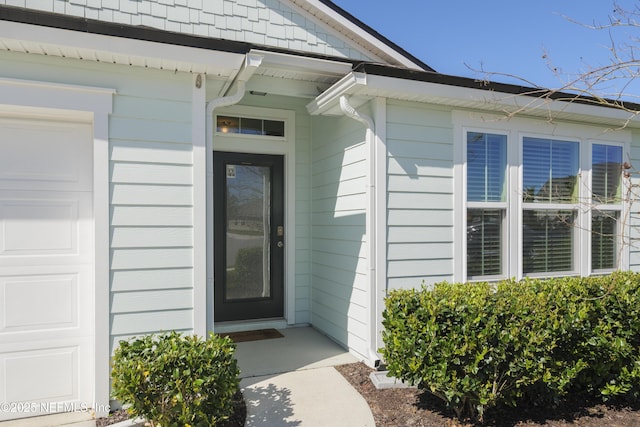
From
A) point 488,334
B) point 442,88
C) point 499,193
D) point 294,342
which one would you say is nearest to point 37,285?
point 294,342

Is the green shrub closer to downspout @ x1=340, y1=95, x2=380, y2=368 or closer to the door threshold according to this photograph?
downspout @ x1=340, y1=95, x2=380, y2=368

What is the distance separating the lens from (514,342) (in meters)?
2.87

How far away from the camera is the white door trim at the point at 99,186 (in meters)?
2.99

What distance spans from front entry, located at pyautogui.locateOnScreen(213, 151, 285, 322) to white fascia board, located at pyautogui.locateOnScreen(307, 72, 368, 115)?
1.10 metres

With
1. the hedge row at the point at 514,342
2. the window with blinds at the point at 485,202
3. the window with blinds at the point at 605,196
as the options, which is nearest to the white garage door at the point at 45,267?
the hedge row at the point at 514,342

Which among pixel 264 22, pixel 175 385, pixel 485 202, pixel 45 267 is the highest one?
pixel 264 22

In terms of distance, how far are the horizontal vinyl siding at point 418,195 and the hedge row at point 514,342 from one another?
690 mm

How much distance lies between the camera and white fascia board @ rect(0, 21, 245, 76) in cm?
269

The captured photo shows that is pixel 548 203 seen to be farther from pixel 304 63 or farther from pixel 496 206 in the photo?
pixel 304 63

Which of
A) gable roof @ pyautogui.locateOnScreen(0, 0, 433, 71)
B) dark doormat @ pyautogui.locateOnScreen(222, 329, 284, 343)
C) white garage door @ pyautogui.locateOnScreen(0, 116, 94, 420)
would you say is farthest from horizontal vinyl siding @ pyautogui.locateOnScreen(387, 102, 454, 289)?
white garage door @ pyautogui.locateOnScreen(0, 116, 94, 420)

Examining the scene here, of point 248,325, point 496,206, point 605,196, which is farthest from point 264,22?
point 605,196

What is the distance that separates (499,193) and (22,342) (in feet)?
14.7

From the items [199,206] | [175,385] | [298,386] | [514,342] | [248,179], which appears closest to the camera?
[175,385]

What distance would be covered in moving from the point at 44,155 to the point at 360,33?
3642 mm
